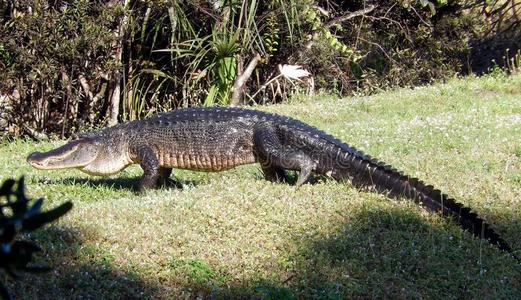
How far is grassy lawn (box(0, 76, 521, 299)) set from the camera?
17.2ft

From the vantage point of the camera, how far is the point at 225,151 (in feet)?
24.0

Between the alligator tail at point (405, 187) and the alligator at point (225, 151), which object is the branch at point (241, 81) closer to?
the alligator at point (225, 151)

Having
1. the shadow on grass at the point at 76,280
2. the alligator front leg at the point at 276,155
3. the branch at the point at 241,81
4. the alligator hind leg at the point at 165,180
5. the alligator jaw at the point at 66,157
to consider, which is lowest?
the shadow on grass at the point at 76,280

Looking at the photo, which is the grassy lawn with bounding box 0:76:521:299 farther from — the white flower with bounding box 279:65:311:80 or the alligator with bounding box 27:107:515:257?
the white flower with bounding box 279:65:311:80

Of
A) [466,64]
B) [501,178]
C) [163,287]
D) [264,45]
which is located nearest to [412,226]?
[501,178]

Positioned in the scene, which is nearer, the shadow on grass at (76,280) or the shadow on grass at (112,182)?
the shadow on grass at (76,280)

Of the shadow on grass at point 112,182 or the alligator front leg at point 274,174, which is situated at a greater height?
the alligator front leg at point 274,174

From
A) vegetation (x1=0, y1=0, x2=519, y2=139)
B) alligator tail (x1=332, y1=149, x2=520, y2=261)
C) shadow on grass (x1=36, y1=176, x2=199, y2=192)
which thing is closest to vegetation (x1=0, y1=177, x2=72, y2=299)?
alligator tail (x1=332, y1=149, x2=520, y2=261)

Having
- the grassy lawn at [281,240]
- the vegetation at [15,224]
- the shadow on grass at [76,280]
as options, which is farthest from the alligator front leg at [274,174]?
the vegetation at [15,224]

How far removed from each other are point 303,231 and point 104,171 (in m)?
2.65

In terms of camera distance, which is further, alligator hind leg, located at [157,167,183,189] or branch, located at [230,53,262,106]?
branch, located at [230,53,262,106]

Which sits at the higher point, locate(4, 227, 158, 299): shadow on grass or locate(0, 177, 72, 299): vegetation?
locate(0, 177, 72, 299): vegetation

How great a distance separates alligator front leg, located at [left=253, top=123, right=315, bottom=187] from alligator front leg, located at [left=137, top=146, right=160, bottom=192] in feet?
3.35

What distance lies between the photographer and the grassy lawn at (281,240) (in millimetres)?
5246
